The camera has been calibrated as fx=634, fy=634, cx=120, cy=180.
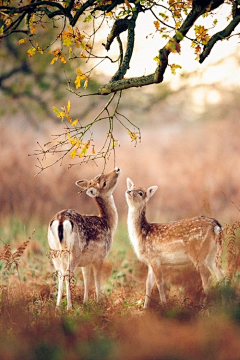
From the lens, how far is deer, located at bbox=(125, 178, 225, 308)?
7.00 m

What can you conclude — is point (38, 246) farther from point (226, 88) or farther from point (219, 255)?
point (226, 88)

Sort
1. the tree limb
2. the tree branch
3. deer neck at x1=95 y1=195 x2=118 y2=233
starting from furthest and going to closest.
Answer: deer neck at x1=95 y1=195 x2=118 y2=233, the tree branch, the tree limb

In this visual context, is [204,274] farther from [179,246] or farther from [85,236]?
[85,236]

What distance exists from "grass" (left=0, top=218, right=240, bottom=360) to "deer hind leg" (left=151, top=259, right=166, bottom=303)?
12 cm

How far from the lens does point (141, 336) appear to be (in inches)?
212

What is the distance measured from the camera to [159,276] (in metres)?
7.08

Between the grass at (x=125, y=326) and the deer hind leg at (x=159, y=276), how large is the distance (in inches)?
4.6

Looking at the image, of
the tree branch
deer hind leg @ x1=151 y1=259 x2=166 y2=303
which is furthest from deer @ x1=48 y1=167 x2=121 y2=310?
the tree branch

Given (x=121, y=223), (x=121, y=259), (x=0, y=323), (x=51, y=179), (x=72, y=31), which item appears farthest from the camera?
(x=51, y=179)

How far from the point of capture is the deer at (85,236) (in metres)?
6.79

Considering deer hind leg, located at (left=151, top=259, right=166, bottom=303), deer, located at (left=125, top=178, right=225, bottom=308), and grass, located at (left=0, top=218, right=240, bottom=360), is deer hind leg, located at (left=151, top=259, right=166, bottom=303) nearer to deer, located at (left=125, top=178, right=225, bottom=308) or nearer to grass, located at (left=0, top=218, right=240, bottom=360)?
deer, located at (left=125, top=178, right=225, bottom=308)

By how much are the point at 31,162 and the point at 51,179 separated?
61 cm

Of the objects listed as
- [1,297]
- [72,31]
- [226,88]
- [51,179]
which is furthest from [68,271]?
[226,88]

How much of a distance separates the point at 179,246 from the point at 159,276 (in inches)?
15.9
